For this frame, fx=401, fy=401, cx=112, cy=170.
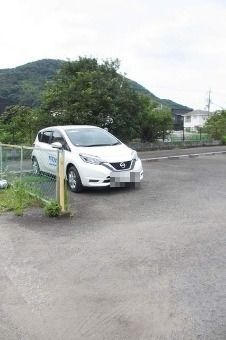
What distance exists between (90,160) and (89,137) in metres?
1.15

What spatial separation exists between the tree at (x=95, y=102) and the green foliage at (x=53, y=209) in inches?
429

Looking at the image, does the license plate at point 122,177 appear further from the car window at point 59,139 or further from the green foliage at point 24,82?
the green foliage at point 24,82

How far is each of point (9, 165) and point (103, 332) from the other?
6514mm

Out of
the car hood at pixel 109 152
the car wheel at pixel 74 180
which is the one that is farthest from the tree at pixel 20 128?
the car hood at pixel 109 152

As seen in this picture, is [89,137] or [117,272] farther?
[89,137]

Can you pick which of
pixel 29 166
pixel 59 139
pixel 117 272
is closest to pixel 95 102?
pixel 59 139

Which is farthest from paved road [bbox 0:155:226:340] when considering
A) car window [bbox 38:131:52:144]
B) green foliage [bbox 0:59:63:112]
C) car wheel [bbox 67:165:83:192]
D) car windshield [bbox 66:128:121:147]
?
green foliage [bbox 0:59:63:112]

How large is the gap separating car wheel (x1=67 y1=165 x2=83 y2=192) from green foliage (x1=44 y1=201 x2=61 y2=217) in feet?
5.51

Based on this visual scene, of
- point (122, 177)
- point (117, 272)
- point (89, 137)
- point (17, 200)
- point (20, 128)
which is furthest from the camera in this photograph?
point (20, 128)

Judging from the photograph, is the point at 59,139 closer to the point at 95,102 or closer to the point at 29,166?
the point at 29,166

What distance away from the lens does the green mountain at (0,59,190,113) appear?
3991 cm

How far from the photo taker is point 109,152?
850 cm

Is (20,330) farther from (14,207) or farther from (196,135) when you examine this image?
(196,135)

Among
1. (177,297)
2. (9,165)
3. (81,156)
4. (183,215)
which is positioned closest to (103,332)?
(177,297)
